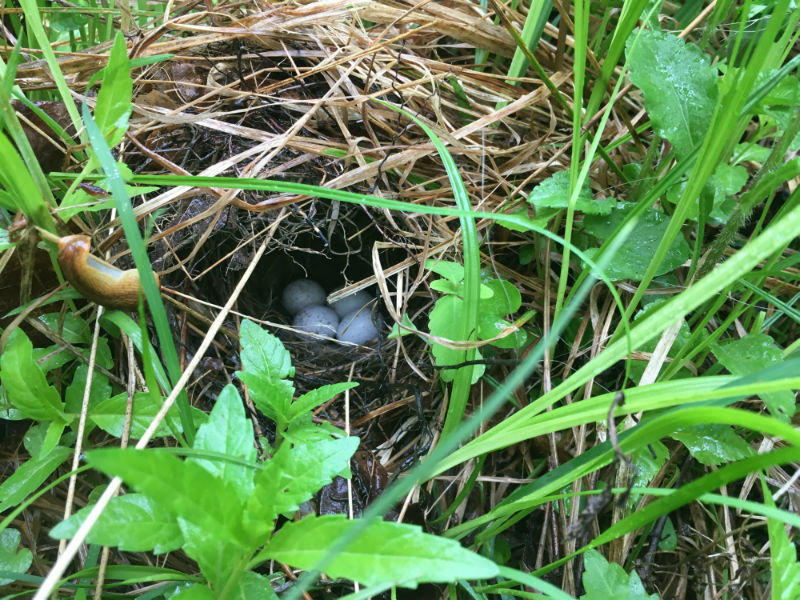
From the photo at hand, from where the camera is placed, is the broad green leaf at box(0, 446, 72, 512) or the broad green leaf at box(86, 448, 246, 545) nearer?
the broad green leaf at box(86, 448, 246, 545)

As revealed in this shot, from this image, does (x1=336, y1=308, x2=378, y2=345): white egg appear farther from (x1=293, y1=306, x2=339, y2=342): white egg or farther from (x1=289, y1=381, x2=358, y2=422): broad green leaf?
(x1=289, y1=381, x2=358, y2=422): broad green leaf

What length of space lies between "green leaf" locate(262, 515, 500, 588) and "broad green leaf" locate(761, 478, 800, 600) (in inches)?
17.2

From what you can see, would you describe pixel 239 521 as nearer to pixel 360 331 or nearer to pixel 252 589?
pixel 252 589

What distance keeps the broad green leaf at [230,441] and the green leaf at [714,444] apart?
0.68 meters

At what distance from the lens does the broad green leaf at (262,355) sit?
3.19ft

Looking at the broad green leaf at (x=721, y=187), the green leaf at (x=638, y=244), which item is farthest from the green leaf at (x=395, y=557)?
the broad green leaf at (x=721, y=187)

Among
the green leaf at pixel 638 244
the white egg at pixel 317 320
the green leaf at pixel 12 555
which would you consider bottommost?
the white egg at pixel 317 320

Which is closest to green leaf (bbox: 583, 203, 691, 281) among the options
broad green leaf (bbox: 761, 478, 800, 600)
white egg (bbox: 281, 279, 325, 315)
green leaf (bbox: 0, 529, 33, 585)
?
broad green leaf (bbox: 761, 478, 800, 600)

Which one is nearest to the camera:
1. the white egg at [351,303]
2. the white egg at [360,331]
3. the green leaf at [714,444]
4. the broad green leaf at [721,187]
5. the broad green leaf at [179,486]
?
the broad green leaf at [179,486]

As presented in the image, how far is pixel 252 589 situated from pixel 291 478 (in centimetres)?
15

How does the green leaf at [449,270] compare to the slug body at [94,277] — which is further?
the green leaf at [449,270]

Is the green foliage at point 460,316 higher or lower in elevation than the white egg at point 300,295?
higher

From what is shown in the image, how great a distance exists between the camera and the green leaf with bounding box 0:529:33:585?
0.90 meters

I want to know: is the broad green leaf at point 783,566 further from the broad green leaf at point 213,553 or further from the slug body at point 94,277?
the slug body at point 94,277
